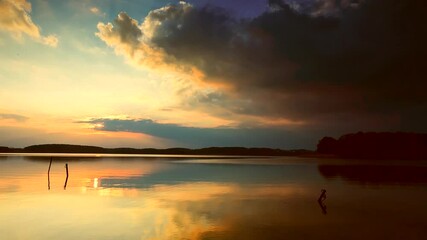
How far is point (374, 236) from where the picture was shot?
75.7 feet

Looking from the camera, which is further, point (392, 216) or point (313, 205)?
point (313, 205)

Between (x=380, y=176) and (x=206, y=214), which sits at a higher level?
(x=380, y=176)

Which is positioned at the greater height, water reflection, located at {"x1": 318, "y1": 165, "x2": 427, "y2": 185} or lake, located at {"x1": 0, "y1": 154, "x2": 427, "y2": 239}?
water reflection, located at {"x1": 318, "y1": 165, "x2": 427, "y2": 185}

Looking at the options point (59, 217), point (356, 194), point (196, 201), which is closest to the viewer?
point (59, 217)

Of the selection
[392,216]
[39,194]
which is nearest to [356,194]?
[392,216]

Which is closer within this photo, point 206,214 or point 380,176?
point 206,214

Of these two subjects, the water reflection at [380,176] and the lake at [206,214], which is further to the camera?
the water reflection at [380,176]

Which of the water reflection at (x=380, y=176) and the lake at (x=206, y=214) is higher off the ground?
the water reflection at (x=380, y=176)

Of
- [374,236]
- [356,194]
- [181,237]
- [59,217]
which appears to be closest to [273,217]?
[374,236]

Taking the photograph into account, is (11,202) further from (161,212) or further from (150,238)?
(150,238)

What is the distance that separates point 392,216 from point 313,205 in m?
7.05

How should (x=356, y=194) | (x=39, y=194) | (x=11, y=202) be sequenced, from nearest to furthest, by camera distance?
(x=11, y=202) → (x=39, y=194) → (x=356, y=194)

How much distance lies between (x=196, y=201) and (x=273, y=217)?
1023cm

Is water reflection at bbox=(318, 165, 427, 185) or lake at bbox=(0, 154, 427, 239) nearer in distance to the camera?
lake at bbox=(0, 154, 427, 239)
